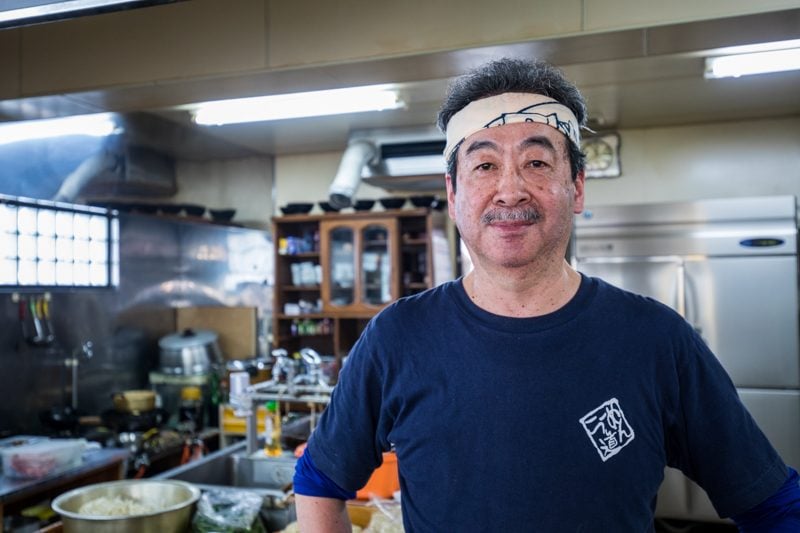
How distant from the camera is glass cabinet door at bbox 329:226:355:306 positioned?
5473mm

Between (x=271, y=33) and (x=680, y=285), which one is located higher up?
(x=271, y=33)

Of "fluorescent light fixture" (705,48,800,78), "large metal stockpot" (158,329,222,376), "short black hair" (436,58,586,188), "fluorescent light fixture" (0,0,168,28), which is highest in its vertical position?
"fluorescent light fixture" (705,48,800,78)

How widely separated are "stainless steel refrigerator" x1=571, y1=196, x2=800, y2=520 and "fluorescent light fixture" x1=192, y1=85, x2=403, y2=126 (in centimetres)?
212

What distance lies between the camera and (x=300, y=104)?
343 cm

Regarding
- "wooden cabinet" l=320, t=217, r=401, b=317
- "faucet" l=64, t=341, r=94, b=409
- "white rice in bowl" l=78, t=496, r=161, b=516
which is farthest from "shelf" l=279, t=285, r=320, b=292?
"white rice in bowl" l=78, t=496, r=161, b=516

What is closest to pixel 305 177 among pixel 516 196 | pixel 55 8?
pixel 55 8

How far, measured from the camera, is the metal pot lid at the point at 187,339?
5.27m

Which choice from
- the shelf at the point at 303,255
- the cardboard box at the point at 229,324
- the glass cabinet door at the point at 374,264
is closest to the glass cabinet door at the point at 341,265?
the glass cabinet door at the point at 374,264

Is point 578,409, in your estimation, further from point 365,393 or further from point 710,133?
point 710,133

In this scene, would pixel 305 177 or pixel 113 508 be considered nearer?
pixel 113 508

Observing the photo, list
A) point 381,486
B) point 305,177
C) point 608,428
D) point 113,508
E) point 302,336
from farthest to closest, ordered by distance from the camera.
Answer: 1. point 305,177
2. point 302,336
3. point 381,486
4. point 113,508
5. point 608,428

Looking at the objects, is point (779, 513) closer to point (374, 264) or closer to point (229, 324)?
point (374, 264)

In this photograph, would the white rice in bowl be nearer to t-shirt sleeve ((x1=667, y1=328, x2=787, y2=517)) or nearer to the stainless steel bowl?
the stainless steel bowl

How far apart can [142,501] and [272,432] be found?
776 millimetres
